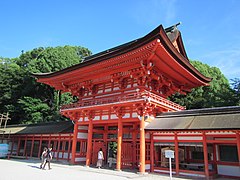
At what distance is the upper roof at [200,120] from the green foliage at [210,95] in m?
14.4

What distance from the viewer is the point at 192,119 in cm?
1180

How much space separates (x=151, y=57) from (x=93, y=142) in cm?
910

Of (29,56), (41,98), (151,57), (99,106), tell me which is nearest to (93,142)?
(99,106)

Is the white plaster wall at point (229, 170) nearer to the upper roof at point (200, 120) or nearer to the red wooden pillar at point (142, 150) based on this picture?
the upper roof at point (200, 120)

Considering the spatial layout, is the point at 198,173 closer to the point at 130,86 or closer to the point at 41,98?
the point at 130,86

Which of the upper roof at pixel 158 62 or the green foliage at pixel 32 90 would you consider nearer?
the upper roof at pixel 158 62

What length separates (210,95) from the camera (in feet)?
89.2

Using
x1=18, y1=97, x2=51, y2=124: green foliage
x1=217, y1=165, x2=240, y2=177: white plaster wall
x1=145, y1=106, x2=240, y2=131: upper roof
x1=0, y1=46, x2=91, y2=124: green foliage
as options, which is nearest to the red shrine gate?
x1=145, y1=106, x2=240, y2=131: upper roof

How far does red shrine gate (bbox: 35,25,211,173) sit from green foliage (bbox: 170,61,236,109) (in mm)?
9244

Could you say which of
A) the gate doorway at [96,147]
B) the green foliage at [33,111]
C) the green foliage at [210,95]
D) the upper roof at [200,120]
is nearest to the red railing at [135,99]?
the upper roof at [200,120]

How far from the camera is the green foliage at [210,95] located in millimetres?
24195

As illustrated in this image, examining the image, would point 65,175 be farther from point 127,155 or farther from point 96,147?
point 96,147

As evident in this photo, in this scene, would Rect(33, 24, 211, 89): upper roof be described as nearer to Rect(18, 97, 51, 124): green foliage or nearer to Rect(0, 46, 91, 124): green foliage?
Rect(18, 97, 51, 124): green foliage

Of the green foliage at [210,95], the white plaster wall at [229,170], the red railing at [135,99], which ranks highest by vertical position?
the green foliage at [210,95]
